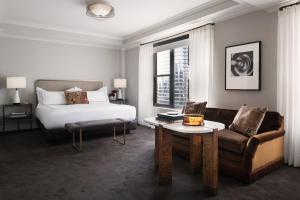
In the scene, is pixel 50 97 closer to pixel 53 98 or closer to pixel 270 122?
pixel 53 98

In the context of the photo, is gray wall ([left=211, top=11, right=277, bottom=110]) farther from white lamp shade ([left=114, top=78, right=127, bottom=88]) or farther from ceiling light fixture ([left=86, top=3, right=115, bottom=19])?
white lamp shade ([left=114, top=78, right=127, bottom=88])

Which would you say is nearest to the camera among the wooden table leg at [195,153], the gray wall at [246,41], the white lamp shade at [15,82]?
the wooden table leg at [195,153]

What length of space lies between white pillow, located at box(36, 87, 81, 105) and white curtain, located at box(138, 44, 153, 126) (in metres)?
2.01

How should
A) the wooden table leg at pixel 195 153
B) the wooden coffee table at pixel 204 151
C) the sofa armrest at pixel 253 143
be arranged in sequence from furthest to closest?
the wooden table leg at pixel 195 153, the sofa armrest at pixel 253 143, the wooden coffee table at pixel 204 151

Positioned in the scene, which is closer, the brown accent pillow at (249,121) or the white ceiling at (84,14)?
the brown accent pillow at (249,121)

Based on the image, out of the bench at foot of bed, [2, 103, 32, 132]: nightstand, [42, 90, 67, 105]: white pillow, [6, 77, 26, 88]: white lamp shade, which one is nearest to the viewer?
the bench at foot of bed

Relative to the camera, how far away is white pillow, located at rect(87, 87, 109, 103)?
233 inches

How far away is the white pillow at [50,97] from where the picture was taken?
532 cm

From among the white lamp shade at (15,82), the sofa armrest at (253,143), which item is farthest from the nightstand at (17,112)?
the sofa armrest at (253,143)

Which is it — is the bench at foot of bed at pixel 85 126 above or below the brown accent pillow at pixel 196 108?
below

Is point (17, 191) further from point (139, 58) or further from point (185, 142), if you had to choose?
point (139, 58)

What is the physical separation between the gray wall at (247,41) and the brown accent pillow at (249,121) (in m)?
0.58

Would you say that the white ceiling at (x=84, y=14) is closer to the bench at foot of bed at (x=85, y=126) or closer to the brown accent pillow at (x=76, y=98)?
the brown accent pillow at (x=76, y=98)

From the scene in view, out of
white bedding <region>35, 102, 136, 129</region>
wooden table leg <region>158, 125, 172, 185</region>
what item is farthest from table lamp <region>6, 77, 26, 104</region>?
wooden table leg <region>158, 125, 172, 185</region>
